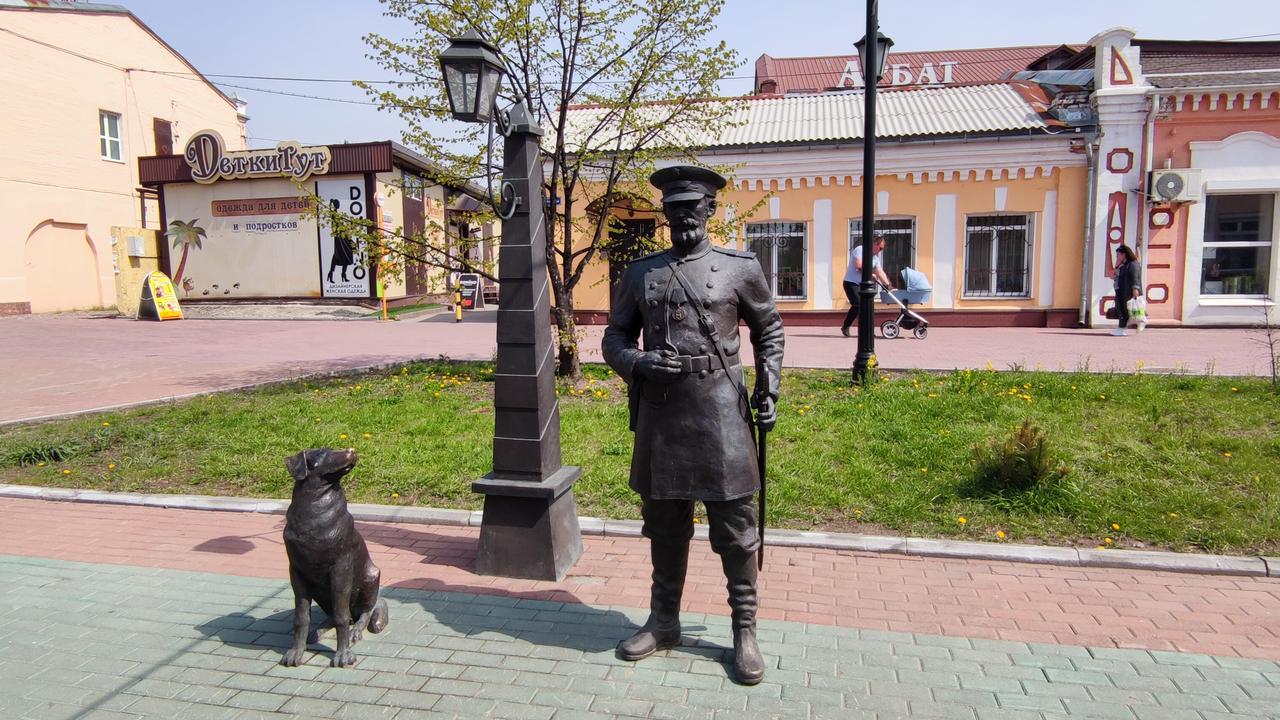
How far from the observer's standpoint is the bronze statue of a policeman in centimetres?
356

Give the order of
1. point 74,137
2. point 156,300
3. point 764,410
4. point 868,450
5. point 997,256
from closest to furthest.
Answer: point 764,410 < point 868,450 < point 997,256 < point 156,300 < point 74,137

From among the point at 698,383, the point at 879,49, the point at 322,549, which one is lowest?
the point at 322,549

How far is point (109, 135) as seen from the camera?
86.0 ft

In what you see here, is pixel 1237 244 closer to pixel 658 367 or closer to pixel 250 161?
pixel 658 367

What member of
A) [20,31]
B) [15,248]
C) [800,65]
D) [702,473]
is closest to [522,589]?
[702,473]

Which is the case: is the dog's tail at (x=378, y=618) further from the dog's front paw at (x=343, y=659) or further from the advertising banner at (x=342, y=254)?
the advertising banner at (x=342, y=254)

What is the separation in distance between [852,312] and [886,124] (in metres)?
5.76

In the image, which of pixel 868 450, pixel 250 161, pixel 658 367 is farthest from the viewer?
pixel 250 161

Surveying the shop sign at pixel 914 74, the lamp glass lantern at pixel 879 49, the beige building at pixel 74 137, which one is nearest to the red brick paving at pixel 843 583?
the lamp glass lantern at pixel 879 49

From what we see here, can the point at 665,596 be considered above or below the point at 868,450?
below

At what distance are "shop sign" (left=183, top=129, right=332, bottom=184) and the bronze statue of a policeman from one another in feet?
70.3

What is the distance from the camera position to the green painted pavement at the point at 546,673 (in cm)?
338

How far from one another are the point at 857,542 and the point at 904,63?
31.3 m

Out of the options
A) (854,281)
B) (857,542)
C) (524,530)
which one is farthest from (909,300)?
(524,530)
